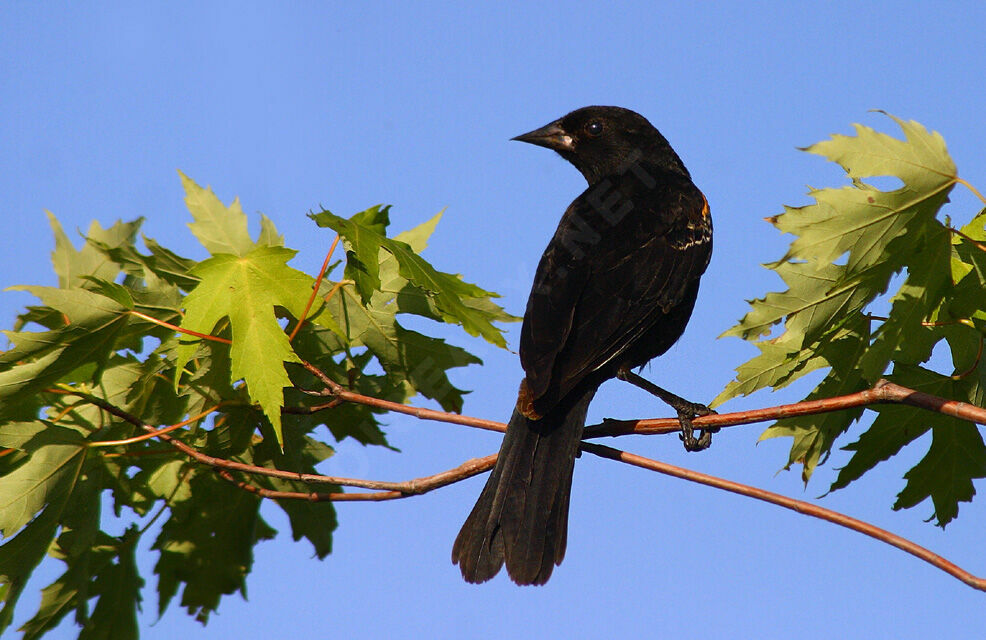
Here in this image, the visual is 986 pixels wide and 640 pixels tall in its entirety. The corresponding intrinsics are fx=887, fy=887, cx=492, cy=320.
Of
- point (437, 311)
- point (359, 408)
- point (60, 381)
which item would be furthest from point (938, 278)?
point (60, 381)

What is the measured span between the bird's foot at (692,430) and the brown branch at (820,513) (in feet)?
1.68

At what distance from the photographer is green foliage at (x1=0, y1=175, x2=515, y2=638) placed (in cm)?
289

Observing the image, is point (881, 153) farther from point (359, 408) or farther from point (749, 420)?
point (359, 408)

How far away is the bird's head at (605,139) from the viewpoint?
4523mm

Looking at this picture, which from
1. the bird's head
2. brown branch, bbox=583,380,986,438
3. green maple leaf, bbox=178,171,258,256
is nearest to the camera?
brown branch, bbox=583,380,986,438

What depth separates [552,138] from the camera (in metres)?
4.61

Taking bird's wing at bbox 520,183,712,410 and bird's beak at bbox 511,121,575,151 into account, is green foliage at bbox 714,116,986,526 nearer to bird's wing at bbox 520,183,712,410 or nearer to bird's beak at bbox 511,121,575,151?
bird's wing at bbox 520,183,712,410

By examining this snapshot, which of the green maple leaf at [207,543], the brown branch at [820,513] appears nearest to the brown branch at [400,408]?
the brown branch at [820,513]

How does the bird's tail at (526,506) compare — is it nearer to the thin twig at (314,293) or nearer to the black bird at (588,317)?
the black bird at (588,317)

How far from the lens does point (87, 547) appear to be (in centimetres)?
316

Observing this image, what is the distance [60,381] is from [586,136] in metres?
2.74

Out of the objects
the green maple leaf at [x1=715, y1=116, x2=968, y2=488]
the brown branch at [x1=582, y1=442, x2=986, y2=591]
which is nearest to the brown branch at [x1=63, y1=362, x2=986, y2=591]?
the brown branch at [x1=582, y1=442, x2=986, y2=591]

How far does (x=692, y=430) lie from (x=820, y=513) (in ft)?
3.14

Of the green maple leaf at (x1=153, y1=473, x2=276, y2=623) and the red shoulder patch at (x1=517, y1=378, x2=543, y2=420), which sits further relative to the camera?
the green maple leaf at (x1=153, y1=473, x2=276, y2=623)
